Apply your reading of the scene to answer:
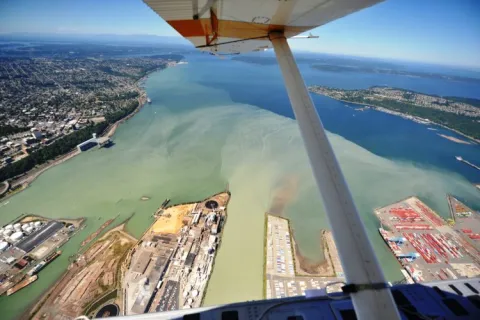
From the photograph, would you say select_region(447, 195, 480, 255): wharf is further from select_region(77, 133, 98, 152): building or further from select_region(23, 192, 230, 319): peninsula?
select_region(77, 133, 98, 152): building

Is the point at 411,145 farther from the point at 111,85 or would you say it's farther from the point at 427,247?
the point at 111,85

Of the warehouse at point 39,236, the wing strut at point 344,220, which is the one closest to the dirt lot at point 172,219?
the warehouse at point 39,236

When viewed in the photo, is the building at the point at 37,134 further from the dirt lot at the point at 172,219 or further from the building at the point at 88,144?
the dirt lot at the point at 172,219

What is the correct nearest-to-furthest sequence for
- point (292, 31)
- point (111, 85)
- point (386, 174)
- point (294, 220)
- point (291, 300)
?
1. point (292, 31)
2. point (291, 300)
3. point (294, 220)
4. point (386, 174)
5. point (111, 85)

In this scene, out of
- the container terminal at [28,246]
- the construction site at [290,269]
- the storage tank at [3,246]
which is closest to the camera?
the construction site at [290,269]

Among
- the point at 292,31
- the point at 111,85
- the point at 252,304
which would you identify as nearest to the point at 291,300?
the point at 252,304

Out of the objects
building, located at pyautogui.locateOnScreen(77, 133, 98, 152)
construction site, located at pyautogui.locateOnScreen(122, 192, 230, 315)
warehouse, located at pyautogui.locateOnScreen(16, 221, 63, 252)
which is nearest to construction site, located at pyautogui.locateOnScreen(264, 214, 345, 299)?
construction site, located at pyautogui.locateOnScreen(122, 192, 230, 315)
